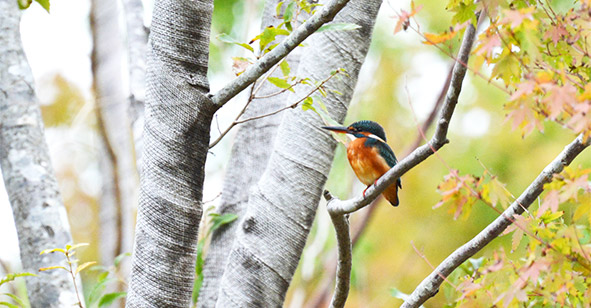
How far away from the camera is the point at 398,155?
700 cm

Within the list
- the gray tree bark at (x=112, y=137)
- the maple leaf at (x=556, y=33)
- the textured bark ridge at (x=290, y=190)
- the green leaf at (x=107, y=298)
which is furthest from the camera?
the gray tree bark at (x=112, y=137)

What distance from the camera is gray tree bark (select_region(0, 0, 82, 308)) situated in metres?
2.18

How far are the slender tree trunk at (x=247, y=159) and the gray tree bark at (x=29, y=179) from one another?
24.3 inches

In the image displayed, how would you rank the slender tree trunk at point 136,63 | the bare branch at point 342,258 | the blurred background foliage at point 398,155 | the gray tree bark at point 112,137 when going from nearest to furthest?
the bare branch at point 342,258, the slender tree trunk at point 136,63, the gray tree bark at point 112,137, the blurred background foliage at point 398,155

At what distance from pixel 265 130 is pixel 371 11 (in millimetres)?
782

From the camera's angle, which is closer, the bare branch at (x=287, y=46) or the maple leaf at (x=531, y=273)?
the maple leaf at (x=531, y=273)

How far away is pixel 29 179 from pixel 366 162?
1216 mm

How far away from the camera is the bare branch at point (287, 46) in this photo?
141cm

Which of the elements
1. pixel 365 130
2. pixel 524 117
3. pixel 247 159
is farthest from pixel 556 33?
pixel 247 159

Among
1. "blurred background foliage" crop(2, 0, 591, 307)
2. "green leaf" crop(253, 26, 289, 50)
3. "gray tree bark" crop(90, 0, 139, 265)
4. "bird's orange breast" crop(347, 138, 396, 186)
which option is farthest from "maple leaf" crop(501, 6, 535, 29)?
"blurred background foliage" crop(2, 0, 591, 307)

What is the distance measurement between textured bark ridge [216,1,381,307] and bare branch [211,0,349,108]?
0.72 metres

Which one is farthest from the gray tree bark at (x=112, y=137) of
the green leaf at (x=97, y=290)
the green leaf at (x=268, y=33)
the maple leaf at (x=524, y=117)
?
the maple leaf at (x=524, y=117)

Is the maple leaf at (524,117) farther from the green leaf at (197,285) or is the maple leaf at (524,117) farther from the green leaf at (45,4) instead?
the green leaf at (197,285)

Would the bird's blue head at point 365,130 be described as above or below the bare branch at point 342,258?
above
